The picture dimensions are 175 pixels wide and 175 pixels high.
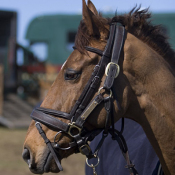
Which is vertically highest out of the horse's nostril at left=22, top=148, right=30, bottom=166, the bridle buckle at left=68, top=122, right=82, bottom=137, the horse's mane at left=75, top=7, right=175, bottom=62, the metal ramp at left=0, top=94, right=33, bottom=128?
the horse's mane at left=75, top=7, right=175, bottom=62

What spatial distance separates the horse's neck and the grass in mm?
4096

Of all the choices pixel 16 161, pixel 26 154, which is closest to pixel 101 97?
pixel 26 154

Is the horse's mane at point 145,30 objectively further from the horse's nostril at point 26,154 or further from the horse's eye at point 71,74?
the horse's nostril at point 26,154

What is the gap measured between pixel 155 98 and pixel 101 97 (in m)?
0.43

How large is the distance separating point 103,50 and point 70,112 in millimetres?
520

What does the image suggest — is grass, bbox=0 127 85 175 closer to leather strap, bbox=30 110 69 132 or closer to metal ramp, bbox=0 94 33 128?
metal ramp, bbox=0 94 33 128

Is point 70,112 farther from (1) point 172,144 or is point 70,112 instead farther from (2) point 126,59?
(1) point 172,144

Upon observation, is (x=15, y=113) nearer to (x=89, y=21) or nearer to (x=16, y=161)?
→ (x=16, y=161)

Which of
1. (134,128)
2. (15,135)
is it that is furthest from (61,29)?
(134,128)

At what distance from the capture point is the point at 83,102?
87.4 inches

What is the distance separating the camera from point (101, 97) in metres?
2.22

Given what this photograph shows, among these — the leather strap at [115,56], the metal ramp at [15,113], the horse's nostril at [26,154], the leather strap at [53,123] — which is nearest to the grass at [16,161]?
the metal ramp at [15,113]

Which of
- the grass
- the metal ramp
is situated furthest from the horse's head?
the metal ramp

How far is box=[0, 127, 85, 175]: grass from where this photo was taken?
20.3ft
